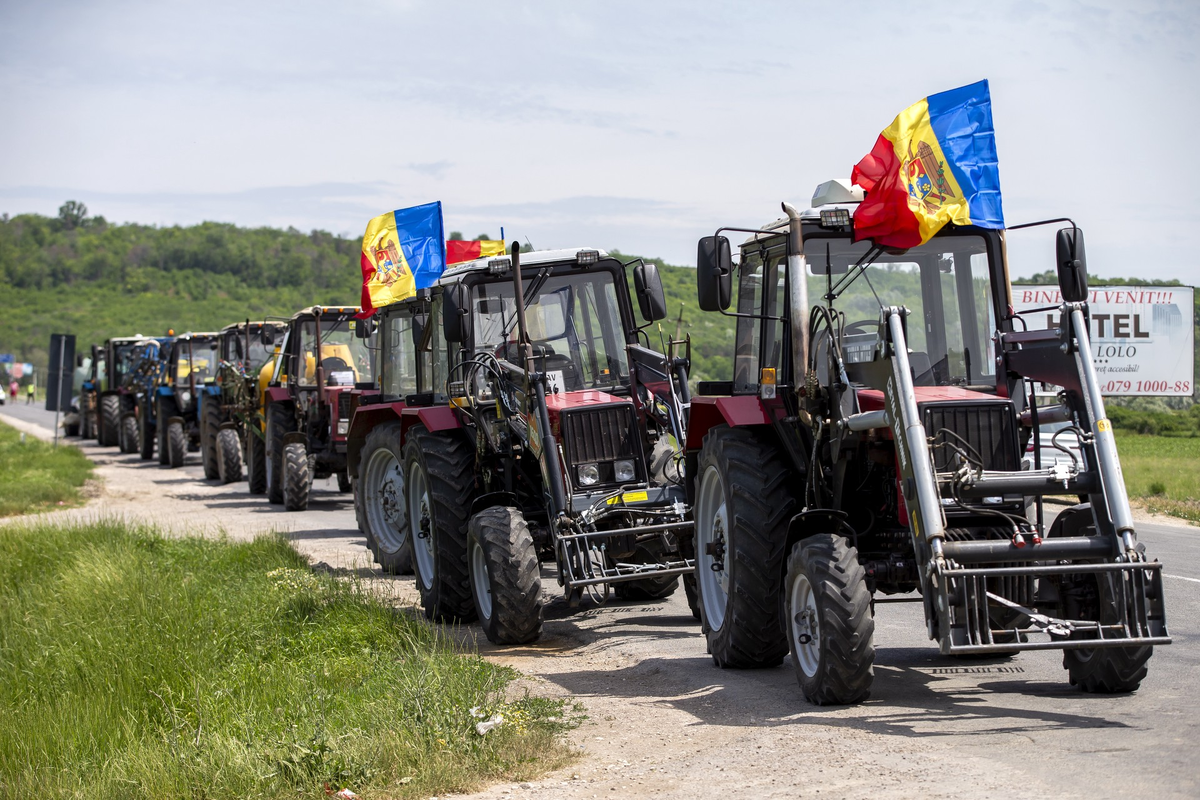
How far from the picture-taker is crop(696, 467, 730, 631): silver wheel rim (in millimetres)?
8594

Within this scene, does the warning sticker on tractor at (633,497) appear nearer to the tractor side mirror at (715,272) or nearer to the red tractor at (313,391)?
the tractor side mirror at (715,272)

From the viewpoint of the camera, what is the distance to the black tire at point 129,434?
3375cm

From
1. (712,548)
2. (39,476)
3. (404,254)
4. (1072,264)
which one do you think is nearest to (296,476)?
(404,254)

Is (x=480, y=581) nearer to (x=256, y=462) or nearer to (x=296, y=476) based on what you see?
(x=296, y=476)

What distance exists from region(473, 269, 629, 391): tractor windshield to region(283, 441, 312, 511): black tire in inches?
356

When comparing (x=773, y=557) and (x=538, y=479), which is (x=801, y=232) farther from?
(x=538, y=479)

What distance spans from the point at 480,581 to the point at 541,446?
3.37 feet

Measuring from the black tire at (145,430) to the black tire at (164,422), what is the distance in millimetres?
1420

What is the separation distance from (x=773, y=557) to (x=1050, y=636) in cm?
182

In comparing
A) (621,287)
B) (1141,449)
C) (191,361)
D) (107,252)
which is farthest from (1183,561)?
(107,252)

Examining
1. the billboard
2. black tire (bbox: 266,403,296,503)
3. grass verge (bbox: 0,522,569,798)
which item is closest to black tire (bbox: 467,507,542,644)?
grass verge (bbox: 0,522,569,798)

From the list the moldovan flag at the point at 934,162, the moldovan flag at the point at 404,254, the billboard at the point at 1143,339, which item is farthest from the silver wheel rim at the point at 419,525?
the billboard at the point at 1143,339

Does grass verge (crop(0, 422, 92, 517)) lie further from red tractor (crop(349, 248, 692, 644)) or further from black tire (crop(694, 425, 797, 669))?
black tire (crop(694, 425, 797, 669))

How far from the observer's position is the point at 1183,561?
496 inches
